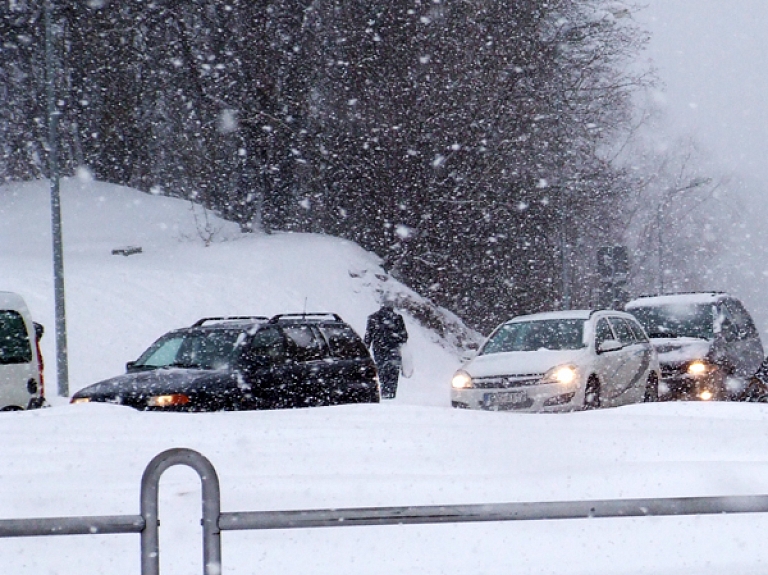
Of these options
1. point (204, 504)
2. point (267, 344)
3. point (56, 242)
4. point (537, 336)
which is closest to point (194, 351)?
point (267, 344)

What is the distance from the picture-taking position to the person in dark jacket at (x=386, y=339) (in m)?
18.4

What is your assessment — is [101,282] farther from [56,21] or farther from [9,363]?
[9,363]

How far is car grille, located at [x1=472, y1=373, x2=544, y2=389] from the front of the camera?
42.6ft

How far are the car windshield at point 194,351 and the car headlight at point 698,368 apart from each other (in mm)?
7215

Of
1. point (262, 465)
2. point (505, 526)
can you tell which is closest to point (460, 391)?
point (262, 465)

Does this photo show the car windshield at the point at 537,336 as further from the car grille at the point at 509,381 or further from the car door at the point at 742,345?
the car door at the point at 742,345

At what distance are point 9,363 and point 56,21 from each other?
2082 cm

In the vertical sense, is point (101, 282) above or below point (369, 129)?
below

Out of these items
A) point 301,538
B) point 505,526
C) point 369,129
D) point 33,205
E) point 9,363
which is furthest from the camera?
point 33,205

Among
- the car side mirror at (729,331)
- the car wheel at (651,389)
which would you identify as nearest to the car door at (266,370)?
the car wheel at (651,389)

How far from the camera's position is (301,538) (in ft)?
18.9

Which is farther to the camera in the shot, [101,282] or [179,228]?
[179,228]

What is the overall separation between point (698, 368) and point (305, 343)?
6431 mm

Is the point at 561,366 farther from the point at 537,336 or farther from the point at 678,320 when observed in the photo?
the point at 678,320
